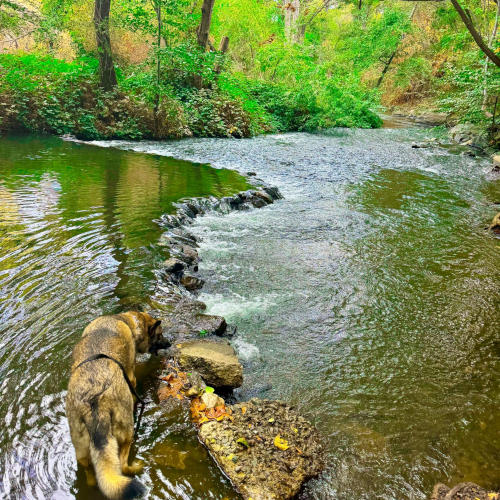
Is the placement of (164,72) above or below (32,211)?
above

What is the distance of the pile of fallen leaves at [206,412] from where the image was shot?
3.02m

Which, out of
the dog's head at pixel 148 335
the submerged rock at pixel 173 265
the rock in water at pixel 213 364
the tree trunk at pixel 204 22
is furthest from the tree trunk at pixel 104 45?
the rock in water at pixel 213 364

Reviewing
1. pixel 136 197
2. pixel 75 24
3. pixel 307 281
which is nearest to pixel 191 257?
pixel 307 281

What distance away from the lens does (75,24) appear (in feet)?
59.7

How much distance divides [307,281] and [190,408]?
10.2 feet

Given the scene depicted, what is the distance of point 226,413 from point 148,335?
116cm

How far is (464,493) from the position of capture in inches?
99.3

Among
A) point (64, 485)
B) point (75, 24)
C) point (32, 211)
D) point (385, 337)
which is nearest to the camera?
point (64, 485)

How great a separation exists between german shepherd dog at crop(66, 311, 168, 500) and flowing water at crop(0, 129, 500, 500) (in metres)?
0.27

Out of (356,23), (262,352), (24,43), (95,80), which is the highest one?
(356,23)

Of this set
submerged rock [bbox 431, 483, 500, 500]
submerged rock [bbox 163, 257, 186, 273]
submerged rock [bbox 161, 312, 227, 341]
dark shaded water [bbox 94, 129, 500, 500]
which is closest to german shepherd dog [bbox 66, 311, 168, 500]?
submerged rock [bbox 161, 312, 227, 341]

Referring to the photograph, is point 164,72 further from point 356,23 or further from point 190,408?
point 356,23

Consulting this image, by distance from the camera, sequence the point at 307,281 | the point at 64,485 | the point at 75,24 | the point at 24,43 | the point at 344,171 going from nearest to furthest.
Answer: the point at 64,485 < the point at 307,281 < the point at 344,171 < the point at 75,24 < the point at 24,43

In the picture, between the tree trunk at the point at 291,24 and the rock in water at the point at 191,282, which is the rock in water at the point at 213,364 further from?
the tree trunk at the point at 291,24
